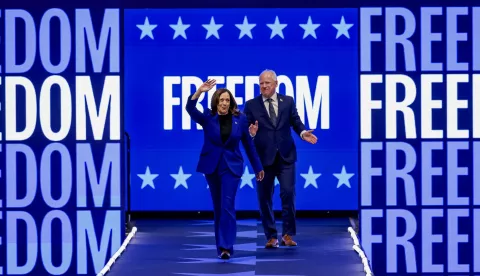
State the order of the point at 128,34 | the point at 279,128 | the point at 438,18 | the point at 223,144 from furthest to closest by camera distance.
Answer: the point at 128,34 < the point at 438,18 < the point at 279,128 < the point at 223,144

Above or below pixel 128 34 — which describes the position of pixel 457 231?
below

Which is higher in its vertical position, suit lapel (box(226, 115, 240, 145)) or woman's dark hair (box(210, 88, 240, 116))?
woman's dark hair (box(210, 88, 240, 116))

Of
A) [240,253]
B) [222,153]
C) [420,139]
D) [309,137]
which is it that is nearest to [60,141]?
[240,253]

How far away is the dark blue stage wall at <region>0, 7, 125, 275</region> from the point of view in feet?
37.7

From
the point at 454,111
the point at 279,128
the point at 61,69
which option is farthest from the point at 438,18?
the point at 61,69

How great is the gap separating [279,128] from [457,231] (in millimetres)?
2287

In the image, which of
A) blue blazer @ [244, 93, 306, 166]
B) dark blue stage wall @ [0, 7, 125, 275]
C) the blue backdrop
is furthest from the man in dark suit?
the blue backdrop

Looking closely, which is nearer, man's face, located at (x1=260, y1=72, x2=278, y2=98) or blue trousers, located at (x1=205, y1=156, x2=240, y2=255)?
blue trousers, located at (x1=205, y1=156, x2=240, y2=255)

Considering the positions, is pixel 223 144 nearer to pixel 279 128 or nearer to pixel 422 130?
pixel 279 128

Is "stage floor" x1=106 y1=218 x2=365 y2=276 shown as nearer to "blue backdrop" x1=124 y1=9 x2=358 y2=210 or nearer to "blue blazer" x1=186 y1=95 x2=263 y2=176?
"blue backdrop" x1=124 y1=9 x2=358 y2=210

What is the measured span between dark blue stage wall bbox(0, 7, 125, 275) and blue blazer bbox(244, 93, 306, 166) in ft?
4.85

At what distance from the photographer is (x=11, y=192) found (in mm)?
11719

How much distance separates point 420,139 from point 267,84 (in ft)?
6.04

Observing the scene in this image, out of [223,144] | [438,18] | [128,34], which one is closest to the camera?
[223,144]
